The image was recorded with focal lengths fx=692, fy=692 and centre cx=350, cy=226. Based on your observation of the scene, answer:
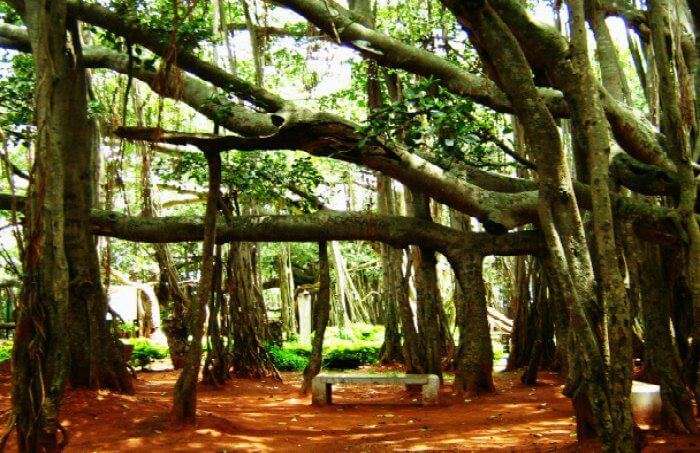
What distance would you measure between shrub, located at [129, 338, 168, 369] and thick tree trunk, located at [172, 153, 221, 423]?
22.0 feet

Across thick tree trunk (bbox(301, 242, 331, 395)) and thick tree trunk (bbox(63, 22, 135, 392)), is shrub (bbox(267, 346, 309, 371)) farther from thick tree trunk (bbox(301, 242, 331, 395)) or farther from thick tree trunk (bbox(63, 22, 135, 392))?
thick tree trunk (bbox(63, 22, 135, 392))

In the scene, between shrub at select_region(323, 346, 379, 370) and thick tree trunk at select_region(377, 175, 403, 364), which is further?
shrub at select_region(323, 346, 379, 370)

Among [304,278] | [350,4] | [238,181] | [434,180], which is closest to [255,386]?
[238,181]

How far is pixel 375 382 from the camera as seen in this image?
7516mm

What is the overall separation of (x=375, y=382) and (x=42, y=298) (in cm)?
451

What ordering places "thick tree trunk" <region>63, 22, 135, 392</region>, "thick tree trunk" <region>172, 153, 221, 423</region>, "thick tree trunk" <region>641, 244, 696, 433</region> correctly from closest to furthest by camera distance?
"thick tree trunk" <region>641, 244, 696, 433</region>, "thick tree trunk" <region>172, 153, 221, 423</region>, "thick tree trunk" <region>63, 22, 135, 392</region>

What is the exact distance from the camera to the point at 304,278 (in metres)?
22.3

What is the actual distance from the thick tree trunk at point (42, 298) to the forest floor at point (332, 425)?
1.11m

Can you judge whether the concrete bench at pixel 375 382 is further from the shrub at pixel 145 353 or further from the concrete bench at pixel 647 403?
the shrub at pixel 145 353

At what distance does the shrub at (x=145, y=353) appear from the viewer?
12219 mm

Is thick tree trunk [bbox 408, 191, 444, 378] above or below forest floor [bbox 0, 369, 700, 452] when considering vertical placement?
above

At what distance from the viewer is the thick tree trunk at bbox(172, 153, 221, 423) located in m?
5.27

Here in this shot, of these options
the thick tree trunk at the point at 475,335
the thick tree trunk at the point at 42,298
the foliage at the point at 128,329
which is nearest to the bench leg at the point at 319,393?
the thick tree trunk at the point at 475,335

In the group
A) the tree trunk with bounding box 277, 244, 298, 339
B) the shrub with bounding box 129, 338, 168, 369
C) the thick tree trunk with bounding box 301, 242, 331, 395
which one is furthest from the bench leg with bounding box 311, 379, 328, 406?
the tree trunk with bounding box 277, 244, 298, 339
